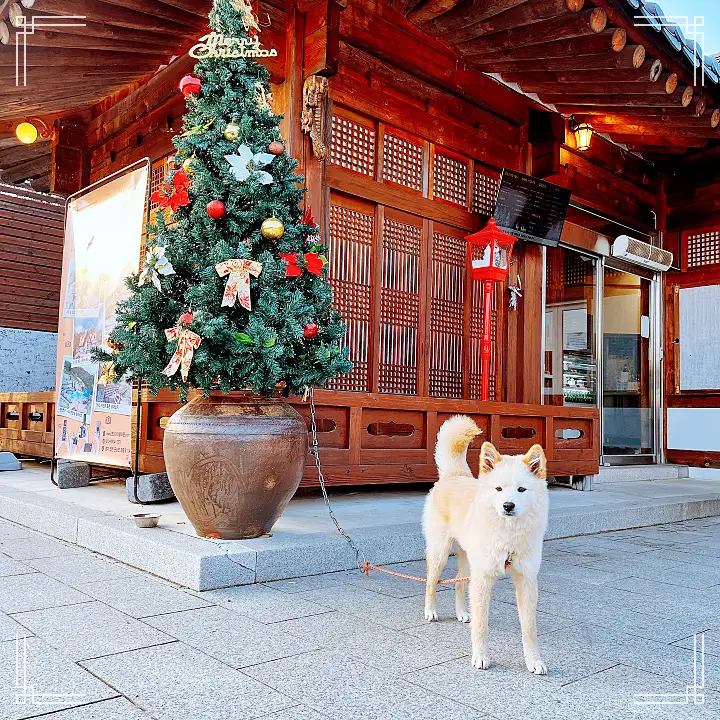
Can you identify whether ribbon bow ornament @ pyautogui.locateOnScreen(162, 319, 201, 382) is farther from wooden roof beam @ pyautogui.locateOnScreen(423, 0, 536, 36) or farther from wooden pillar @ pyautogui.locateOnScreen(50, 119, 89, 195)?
wooden pillar @ pyautogui.locateOnScreen(50, 119, 89, 195)

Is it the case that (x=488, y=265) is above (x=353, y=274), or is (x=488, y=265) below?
above

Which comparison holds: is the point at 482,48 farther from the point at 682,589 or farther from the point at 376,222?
the point at 682,589

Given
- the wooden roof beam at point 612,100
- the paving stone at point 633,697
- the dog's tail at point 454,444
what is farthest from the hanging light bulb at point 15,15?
the paving stone at point 633,697

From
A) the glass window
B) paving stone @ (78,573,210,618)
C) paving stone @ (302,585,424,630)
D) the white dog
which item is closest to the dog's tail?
the white dog

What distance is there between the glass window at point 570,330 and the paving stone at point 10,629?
7553 millimetres

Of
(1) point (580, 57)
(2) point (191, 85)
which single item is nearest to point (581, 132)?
(1) point (580, 57)

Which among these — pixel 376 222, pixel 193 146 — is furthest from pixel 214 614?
pixel 376 222

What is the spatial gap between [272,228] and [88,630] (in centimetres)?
236

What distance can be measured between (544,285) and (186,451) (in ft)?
20.2

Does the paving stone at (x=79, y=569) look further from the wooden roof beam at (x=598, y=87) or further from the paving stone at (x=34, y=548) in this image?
the wooden roof beam at (x=598, y=87)

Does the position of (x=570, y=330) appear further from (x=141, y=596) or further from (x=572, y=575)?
(x=141, y=596)

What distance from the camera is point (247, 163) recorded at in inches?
162

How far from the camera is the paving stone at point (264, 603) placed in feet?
10.5

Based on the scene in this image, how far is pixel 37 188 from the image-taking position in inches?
463
